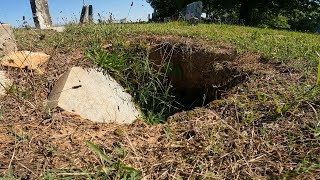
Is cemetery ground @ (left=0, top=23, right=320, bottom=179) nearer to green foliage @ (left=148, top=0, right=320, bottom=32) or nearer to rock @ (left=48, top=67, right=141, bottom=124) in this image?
rock @ (left=48, top=67, right=141, bottom=124)

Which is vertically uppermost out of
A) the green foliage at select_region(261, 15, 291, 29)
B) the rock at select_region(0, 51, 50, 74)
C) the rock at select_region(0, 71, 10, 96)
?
the rock at select_region(0, 51, 50, 74)

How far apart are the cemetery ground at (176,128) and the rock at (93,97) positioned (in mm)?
123

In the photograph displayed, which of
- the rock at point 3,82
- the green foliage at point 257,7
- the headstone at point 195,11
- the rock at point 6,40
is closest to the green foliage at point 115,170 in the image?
the rock at point 3,82

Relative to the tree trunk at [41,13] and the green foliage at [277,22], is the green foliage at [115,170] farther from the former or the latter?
the green foliage at [277,22]

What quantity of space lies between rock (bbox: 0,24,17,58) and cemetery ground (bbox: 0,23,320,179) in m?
0.32

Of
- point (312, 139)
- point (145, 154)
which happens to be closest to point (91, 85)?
point (145, 154)

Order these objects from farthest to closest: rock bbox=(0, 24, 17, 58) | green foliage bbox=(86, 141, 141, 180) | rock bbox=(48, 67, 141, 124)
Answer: rock bbox=(0, 24, 17, 58) < rock bbox=(48, 67, 141, 124) < green foliage bbox=(86, 141, 141, 180)

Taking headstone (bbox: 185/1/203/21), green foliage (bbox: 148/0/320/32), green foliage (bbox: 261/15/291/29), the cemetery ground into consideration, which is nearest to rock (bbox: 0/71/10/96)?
the cemetery ground

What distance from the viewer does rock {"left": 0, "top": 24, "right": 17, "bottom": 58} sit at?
135 inches

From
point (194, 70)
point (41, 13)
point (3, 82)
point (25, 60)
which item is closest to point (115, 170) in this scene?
point (3, 82)

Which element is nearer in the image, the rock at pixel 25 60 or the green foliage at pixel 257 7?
the rock at pixel 25 60

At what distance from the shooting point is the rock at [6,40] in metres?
3.44

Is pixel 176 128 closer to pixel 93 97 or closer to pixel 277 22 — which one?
pixel 93 97

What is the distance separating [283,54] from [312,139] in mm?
2160
